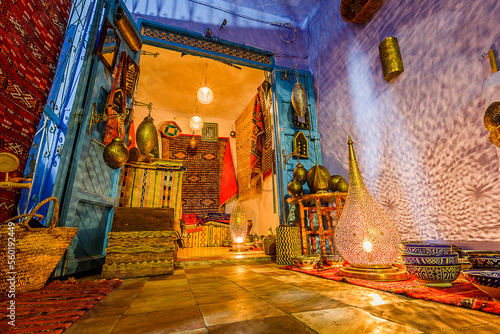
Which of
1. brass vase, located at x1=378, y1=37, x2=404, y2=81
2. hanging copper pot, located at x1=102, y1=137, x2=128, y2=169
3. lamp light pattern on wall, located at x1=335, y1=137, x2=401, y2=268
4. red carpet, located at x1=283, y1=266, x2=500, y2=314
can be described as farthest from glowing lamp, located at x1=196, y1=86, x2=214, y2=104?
red carpet, located at x1=283, y1=266, x2=500, y2=314

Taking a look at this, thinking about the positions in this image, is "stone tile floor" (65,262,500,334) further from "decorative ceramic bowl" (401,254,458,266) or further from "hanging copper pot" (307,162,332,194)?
"hanging copper pot" (307,162,332,194)

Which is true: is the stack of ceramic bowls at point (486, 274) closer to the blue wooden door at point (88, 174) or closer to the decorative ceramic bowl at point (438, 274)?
Answer: the decorative ceramic bowl at point (438, 274)

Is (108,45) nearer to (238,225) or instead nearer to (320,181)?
(320,181)

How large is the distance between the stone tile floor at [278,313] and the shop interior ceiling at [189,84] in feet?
16.2

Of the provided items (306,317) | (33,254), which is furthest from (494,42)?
(33,254)

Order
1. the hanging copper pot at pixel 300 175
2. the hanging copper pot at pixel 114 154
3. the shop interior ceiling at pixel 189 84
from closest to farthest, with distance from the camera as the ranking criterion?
the hanging copper pot at pixel 114 154
the hanging copper pot at pixel 300 175
the shop interior ceiling at pixel 189 84

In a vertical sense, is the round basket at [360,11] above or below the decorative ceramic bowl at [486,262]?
above

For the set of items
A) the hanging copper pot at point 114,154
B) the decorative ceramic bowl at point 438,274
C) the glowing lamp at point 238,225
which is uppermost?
the hanging copper pot at point 114,154

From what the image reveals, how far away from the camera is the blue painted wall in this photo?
2027 millimetres

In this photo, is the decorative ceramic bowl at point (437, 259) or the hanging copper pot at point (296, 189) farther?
the hanging copper pot at point (296, 189)

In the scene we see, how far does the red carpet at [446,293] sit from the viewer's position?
96cm

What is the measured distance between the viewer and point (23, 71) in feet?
6.63

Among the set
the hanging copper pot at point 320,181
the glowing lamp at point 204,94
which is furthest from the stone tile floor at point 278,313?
the glowing lamp at point 204,94

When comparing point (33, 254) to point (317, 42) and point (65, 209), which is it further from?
point (317, 42)
